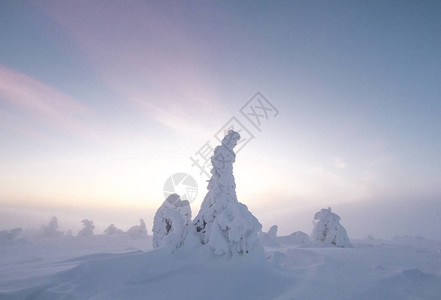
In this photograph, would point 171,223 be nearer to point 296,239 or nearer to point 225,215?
point 225,215

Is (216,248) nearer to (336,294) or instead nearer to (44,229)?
(336,294)

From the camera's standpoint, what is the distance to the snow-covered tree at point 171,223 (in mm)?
15320

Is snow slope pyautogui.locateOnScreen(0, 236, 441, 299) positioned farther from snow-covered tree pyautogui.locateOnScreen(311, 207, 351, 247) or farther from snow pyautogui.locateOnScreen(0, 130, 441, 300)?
snow-covered tree pyautogui.locateOnScreen(311, 207, 351, 247)

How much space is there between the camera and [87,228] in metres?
53.3

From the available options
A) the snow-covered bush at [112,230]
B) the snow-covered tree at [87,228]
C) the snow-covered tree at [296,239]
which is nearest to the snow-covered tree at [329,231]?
the snow-covered tree at [296,239]

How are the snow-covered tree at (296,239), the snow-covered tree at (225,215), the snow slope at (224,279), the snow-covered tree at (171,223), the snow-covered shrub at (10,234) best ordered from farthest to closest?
the snow-covered shrub at (10,234) → the snow-covered tree at (296,239) → the snow-covered tree at (171,223) → the snow-covered tree at (225,215) → the snow slope at (224,279)

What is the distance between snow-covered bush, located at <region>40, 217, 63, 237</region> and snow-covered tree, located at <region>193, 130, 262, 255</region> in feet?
170

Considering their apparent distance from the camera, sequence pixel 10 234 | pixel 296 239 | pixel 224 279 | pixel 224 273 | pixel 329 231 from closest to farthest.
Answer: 1. pixel 224 279
2. pixel 224 273
3. pixel 329 231
4. pixel 296 239
5. pixel 10 234

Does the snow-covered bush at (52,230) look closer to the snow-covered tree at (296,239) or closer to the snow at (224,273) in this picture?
the snow at (224,273)

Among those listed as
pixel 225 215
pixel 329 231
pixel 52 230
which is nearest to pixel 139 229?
pixel 52 230

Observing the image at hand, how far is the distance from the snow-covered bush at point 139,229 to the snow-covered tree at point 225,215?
133 feet

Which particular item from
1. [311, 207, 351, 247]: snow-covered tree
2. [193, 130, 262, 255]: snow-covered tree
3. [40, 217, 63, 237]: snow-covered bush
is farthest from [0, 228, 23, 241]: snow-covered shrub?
[311, 207, 351, 247]: snow-covered tree

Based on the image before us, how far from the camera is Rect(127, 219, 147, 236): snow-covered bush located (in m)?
51.8

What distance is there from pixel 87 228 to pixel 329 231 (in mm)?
52361
